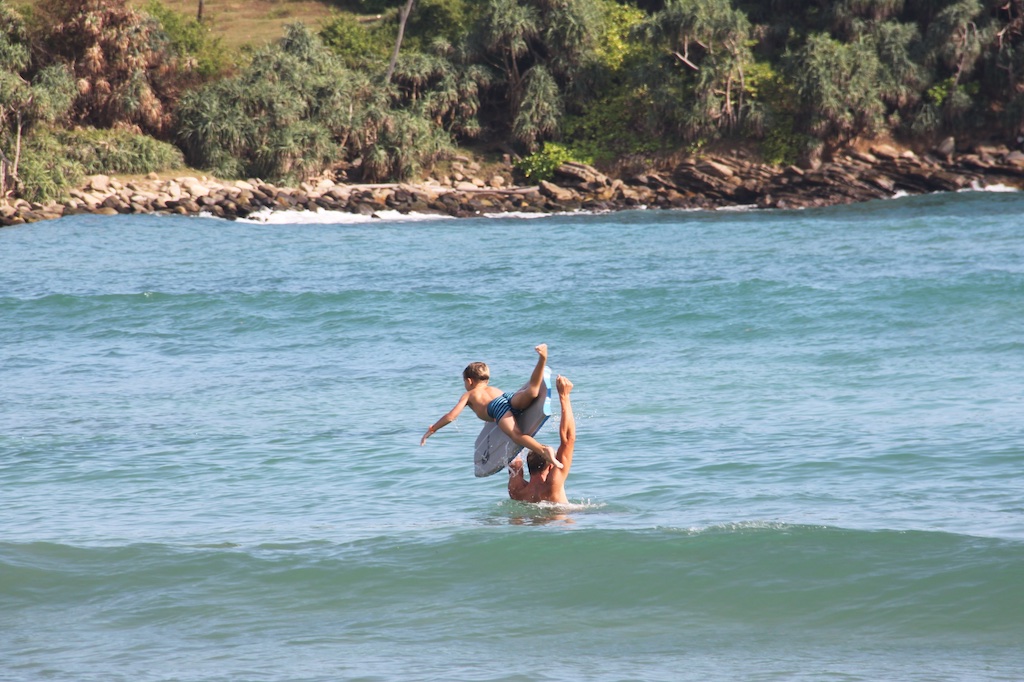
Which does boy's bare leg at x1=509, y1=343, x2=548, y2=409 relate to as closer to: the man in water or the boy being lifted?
the boy being lifted

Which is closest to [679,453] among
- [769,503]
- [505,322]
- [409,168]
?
[769,503]

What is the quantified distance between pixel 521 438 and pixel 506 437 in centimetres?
18

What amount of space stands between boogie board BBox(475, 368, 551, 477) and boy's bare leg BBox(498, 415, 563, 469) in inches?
2.3

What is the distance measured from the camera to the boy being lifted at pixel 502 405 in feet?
27.4

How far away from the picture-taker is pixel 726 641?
6.53 m

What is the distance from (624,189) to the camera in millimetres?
44312

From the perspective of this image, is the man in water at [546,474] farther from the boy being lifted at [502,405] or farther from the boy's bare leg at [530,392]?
the boy's bare leg at [530,392]

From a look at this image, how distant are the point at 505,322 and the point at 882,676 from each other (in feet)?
45.4

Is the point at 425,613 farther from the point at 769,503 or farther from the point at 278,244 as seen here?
the point at 278,244

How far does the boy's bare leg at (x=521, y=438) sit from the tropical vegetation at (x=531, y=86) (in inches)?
1423

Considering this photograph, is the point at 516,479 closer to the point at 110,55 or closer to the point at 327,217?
the point at 327,217

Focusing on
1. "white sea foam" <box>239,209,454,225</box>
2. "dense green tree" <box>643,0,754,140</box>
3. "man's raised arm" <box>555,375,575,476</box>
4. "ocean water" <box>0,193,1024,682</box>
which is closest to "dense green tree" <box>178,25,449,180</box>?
"white sea foam" <box>239,209,454,225</box>

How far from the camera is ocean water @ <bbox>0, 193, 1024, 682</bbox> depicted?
21.5ft

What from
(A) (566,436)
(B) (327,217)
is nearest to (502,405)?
(A) (566,436)
